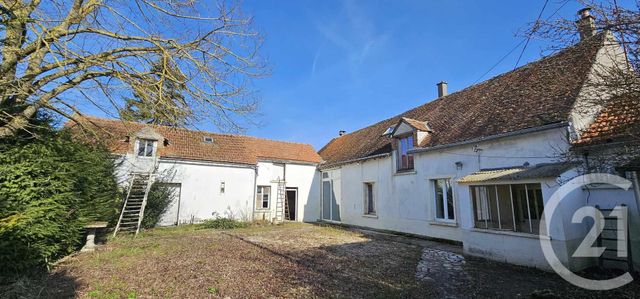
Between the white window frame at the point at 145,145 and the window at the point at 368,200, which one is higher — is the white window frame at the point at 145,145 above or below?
above

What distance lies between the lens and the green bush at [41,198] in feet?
19.5

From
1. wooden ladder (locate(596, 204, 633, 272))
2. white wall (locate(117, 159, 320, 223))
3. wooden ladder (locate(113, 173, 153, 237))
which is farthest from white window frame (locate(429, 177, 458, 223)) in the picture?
wooden ladder (locate(113, 173, 153, 237))

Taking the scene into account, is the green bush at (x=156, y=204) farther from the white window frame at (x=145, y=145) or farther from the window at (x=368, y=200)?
the window at (x=368, y=200)

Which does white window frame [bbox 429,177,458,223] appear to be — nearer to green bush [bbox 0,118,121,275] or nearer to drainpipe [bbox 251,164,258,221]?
drainpipe [bbox 251,164,258,221]

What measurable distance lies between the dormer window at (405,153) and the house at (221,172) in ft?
26.2

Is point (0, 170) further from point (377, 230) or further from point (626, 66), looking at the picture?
point (377, 230)

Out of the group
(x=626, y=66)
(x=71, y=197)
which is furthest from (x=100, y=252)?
(x=626, y=66)

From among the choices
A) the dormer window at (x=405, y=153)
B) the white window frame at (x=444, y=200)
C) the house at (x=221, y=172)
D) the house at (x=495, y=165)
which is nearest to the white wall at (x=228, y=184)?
the house at (x=221, y=172)

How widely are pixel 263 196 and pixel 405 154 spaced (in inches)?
371

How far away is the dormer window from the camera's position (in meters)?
13.5

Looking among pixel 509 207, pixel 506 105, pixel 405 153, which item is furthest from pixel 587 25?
pixel 405 153

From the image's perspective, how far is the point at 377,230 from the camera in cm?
1485

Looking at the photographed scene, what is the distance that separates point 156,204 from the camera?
50.4 ft

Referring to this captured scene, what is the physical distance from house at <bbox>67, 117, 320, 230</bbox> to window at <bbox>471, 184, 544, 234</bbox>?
11.4 metres
